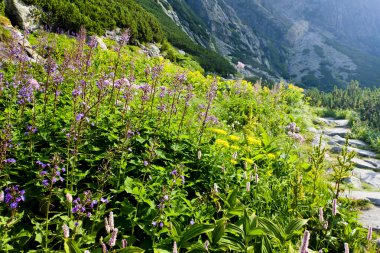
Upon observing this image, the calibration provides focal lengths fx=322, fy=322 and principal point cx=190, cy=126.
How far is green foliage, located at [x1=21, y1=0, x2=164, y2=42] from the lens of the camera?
77.8 feet

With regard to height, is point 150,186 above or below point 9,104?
above

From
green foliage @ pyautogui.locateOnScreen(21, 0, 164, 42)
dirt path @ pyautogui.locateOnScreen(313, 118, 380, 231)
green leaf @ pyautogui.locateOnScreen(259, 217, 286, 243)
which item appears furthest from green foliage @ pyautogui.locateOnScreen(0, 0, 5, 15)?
green leaf @ pyautogui.locateOnScreen(259, 217, 286, 243)

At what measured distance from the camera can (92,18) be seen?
28.8 m

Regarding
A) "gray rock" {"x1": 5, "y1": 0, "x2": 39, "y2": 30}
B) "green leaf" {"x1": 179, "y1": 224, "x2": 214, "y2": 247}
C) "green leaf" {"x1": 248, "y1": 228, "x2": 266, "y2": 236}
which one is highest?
"green leaf" {"x1": 248, "y1": 228, "x2": 266, "y2": 236}

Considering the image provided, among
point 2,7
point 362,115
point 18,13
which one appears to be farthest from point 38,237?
point 18,13

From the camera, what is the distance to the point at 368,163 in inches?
352

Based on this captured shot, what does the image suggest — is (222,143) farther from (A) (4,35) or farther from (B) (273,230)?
(A) (4,35)

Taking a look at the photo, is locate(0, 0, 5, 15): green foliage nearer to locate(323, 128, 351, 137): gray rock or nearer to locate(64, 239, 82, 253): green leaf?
locate(323, 128, 351, 137): gray rock

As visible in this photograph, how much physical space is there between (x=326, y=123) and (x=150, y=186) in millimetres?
13045

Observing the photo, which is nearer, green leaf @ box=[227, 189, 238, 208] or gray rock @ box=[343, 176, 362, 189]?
green leaf @ box=[227, 189, 238, 208]

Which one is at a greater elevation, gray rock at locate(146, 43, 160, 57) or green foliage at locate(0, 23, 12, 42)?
green foliage at locate(0, 23, 12, 42)

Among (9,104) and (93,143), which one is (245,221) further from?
(9,104)

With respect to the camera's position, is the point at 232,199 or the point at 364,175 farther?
the point at 364,175

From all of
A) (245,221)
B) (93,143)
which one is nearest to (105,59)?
(93,143)
